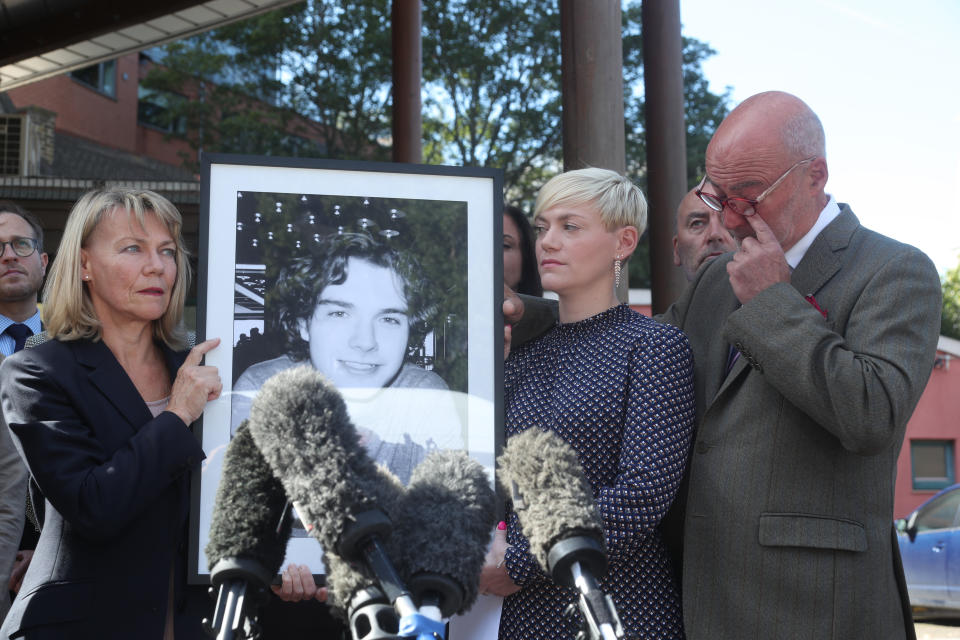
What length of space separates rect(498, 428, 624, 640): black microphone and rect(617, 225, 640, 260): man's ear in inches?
52.7

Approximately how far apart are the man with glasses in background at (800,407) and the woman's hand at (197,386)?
4.37ft

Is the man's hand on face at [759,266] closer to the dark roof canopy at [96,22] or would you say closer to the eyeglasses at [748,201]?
the eyeglasses at [748,201]

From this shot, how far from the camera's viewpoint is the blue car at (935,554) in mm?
11570

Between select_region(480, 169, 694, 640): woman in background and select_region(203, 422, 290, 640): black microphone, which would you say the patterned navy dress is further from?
select_region(203, 422, 290, 640): black microphone

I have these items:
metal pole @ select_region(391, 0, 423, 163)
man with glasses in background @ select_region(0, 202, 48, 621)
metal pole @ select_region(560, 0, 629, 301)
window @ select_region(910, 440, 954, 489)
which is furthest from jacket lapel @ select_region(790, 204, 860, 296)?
window @ select_region(910, 440, 954, 489)

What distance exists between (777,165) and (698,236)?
6.01ft

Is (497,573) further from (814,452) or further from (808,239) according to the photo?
(808,239)

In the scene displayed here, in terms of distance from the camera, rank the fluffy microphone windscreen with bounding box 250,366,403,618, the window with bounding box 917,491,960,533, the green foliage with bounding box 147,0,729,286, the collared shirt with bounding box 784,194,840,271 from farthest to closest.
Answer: the green foliage with bounding box 147,0,729,286 < the window with bounding box 917,491,960,533 < the collared shirt with bounding box 784,194,840,271 < the fluffy microphone windscreen with bounding box 250,366,403,618

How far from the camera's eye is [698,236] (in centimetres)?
446

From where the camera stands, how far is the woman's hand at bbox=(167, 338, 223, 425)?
231 centimetres

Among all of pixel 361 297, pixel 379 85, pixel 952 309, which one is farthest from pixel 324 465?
pixel 952 309

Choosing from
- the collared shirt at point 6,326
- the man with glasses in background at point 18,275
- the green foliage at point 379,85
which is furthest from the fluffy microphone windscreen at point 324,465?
the green foliage at point 379,85

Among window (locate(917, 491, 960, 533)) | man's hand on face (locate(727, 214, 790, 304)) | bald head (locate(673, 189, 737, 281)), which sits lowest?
window (locate(917, 491, 960, 533))

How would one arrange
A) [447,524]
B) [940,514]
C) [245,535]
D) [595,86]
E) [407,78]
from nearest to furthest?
[447,524], [245,535], [595,86], [407,78], [940,514]
